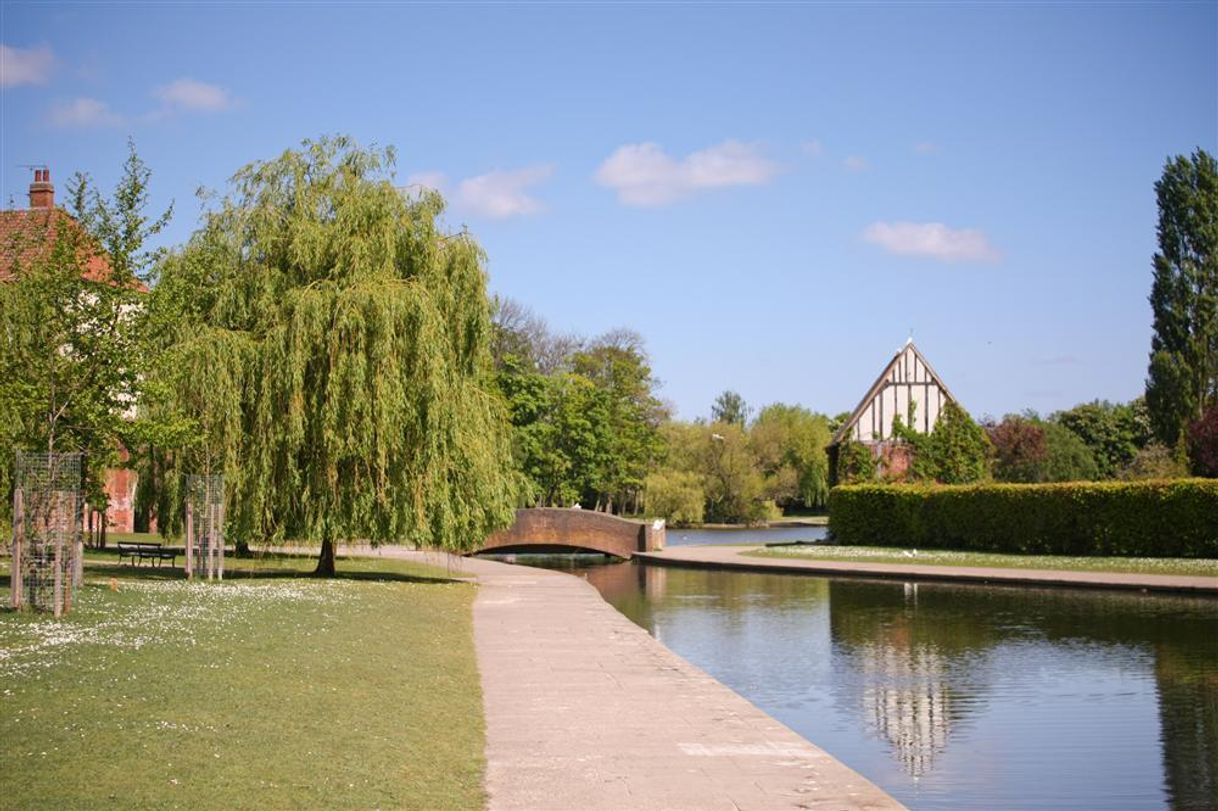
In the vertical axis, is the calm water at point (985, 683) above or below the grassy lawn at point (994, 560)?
below

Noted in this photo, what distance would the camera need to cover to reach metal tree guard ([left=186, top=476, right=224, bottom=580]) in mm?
24047

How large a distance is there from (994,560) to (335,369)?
2242cm

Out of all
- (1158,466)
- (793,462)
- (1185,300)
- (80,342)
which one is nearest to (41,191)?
(80,342)

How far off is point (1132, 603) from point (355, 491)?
16385 millimetres

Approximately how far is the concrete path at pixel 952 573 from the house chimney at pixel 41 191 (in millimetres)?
24500

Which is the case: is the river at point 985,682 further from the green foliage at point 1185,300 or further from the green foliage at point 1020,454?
the green foliage at point 1020,454

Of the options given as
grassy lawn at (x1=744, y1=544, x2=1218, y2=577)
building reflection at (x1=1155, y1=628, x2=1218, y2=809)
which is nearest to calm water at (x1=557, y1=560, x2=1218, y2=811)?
building reflection at (x1=1155, y1=628, x2=1218, y2=809)

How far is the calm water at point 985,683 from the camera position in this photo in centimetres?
1141

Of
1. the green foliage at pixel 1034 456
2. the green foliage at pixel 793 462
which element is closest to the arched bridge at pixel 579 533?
the green foliage at pixel 1034 456

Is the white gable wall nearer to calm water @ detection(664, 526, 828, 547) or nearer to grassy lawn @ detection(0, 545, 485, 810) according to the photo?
calm water @ detection(664, 526, 828, 547)

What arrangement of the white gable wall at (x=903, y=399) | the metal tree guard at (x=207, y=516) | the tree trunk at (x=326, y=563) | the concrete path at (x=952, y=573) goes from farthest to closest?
the white gable wall at (x=903, y=399) → the concrete path at (x=952, y=573) → the tree trunk at (x=326, y=563) → the metal tree guard at (x=207, y=516)

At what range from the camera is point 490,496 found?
26359 mm

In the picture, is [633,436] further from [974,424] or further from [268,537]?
[268,537]

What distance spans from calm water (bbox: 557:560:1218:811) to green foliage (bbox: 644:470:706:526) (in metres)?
44.4
